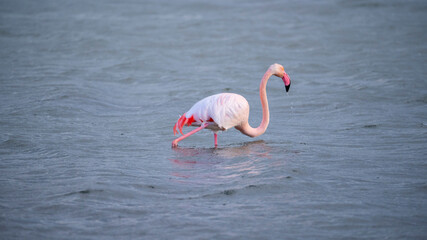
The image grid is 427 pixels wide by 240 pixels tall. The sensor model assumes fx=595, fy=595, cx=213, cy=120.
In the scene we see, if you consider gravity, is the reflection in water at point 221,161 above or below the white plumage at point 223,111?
below

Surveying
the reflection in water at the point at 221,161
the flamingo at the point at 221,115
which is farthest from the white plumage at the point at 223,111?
the reflection in water at the point at 221,161

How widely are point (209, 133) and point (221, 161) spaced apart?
6.92 feet

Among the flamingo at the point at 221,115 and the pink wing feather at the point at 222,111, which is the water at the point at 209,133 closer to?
the flamingo at the point at 221,115

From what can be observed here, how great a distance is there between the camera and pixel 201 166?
6492mm

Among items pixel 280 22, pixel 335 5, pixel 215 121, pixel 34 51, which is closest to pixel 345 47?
pixel 280 22

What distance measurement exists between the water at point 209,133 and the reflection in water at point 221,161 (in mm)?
24

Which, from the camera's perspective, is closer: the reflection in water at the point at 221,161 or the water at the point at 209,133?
the water at the point at 209,133

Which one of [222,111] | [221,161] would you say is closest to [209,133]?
[222,111]

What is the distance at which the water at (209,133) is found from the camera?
485 centimetres

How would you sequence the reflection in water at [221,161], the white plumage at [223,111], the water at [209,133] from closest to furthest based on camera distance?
the water at [209,133], the reflection in water at [221,161], the white plumage at [223,111]

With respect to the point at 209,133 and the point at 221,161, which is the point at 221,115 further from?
the point at 209,133

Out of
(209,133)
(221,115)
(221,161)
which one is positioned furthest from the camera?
(209,133)

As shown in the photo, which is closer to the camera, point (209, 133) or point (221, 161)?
point (221, 161)

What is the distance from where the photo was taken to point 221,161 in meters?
6.70
